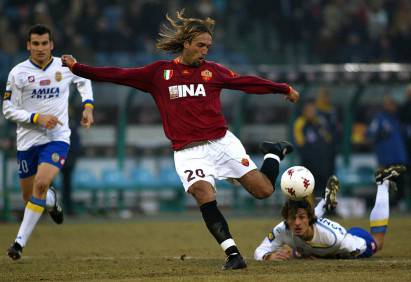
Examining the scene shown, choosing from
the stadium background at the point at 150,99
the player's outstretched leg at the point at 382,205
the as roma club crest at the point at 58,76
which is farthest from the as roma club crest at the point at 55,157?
the stadium background at the point at 150,99

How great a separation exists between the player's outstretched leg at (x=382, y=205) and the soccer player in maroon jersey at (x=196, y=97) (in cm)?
161

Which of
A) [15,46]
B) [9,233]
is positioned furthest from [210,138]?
[15,46]

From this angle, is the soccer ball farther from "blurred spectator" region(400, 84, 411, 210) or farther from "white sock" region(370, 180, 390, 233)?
"blurred spectator" region(400, 84, 411, 210)

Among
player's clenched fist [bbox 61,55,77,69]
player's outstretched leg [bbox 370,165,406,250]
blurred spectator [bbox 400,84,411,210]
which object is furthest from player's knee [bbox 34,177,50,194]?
blurred spectator [bbox 400,84,411,210]

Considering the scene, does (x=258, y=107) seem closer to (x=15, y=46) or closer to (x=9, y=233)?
(x=15, y=46)

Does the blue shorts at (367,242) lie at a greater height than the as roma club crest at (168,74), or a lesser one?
lesser

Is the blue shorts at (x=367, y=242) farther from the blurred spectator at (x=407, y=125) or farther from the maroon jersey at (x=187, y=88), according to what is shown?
the blurred spectator at (x=407, y=125)

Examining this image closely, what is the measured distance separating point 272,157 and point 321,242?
106cm

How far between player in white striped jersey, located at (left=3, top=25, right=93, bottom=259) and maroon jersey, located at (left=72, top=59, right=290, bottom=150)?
116cm

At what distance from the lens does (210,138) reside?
368 inches

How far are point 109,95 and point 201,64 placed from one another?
35.7 feet

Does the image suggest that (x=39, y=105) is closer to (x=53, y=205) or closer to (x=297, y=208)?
(x=53, y=205)

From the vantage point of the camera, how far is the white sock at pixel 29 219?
33.0 feet

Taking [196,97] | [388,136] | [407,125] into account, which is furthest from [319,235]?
[407,125]
